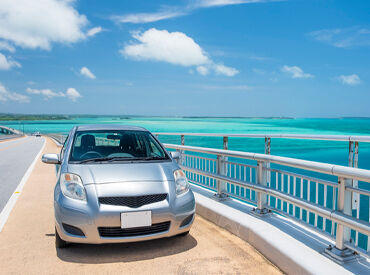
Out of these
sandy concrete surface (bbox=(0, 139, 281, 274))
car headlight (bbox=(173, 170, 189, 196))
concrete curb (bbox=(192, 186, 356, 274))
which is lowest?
sandy concrete surface (bbox=(0, 139, 281, 274))

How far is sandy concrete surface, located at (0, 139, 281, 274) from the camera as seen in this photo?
11.5 ft

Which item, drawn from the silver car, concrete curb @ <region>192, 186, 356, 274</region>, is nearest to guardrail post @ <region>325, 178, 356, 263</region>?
concrete curb @ <region>192, 186, 356, 274</region>

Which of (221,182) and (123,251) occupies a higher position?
(221,182)

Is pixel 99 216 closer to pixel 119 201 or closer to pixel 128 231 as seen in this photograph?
pixel 119 201

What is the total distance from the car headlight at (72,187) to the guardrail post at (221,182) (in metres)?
2.46

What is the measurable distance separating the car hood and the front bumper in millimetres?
192

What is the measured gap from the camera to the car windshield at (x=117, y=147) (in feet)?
14.9

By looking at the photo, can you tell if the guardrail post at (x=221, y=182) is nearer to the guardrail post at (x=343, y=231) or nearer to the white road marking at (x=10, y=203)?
the guardrail post at (x=343, y=231)

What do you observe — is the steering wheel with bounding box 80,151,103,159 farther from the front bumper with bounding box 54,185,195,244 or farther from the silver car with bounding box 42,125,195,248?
the front bumper with bounding box 54,185,195,244

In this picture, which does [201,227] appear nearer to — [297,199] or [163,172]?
[163,172]

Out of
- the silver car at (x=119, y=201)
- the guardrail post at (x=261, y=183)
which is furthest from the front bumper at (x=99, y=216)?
the guardrail post at (x=261, y=183)

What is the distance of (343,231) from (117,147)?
3.51 m

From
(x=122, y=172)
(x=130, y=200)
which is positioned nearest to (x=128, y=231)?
(x=130, y=200)

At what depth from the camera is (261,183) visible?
4449 millimetres
